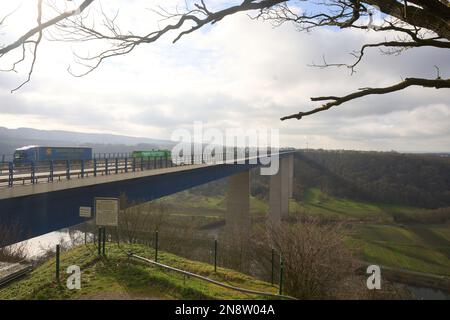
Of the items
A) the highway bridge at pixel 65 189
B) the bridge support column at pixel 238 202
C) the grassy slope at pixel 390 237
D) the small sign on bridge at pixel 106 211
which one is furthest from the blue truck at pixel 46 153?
the grassy slope at pixel 390 237

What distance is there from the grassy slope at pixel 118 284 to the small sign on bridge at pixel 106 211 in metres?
1.33

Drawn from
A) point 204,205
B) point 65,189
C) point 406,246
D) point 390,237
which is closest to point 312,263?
point 65,189

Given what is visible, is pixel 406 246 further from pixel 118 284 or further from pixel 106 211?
pixel 118 284

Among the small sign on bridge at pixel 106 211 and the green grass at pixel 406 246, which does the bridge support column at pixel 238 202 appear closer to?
the green grass at pixel 406 246

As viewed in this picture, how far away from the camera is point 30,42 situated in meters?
4.26

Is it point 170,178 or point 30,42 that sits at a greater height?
point 30,42

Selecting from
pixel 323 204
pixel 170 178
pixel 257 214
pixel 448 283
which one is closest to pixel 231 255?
pixel 170 178

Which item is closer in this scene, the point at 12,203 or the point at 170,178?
the point at 12,203

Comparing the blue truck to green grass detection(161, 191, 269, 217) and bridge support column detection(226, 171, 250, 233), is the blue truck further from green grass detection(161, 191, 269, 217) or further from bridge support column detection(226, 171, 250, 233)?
green grass detection(161, 191, 269, 217)

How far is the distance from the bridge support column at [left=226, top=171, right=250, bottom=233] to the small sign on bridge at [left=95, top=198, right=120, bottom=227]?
3301cm

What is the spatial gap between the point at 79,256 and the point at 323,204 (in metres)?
78.3

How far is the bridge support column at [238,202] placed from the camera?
43500mm

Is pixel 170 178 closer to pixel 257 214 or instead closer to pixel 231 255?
pixel 231 255

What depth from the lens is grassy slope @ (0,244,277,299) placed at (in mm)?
8537
